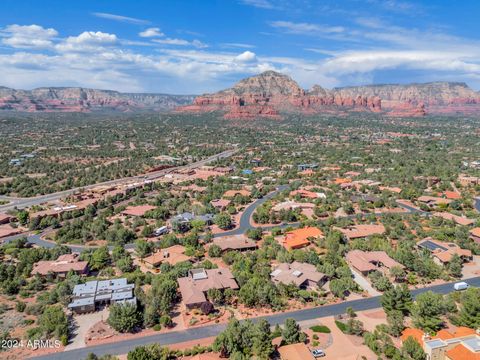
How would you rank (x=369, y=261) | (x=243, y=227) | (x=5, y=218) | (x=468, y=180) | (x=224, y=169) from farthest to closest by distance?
(x=224, y=169)
(x=468, y=180)
(x=5, y=218)
(x=243, y=227)
(x=369, y=261)

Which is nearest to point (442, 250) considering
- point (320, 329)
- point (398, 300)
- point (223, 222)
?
point (398, 300)

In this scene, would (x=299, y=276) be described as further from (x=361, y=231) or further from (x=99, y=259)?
(x=99, y=259)

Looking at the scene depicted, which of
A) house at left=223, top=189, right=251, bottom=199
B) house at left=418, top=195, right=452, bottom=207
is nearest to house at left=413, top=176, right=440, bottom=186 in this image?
house at left=418, top=195, right=452, bottom=207

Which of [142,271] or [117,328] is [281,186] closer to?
[142,271]

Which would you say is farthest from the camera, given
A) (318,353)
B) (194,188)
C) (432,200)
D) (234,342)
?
(194,188)

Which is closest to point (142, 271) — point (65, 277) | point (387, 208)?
point (65, 277)
